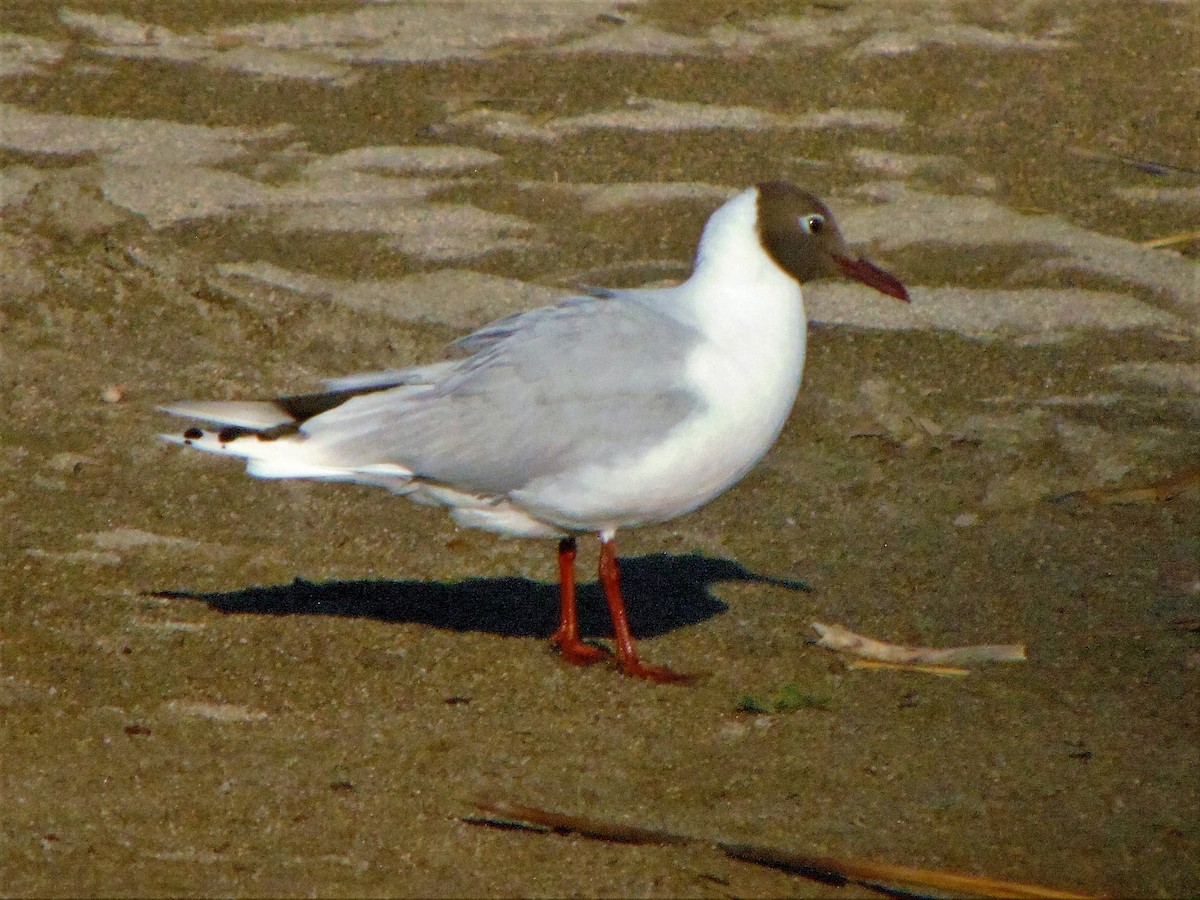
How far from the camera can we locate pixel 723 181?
767 cm

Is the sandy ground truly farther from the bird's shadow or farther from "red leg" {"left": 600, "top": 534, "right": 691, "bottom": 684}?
"red leg" {"left": 600, "top": 534, "right": 691, "bottom": 684}

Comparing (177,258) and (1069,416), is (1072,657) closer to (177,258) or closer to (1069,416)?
Result: (1069,416)

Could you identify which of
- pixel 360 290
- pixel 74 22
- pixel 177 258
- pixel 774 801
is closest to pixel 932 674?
pixel 774 801

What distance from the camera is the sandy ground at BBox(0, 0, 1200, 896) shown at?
379 cm

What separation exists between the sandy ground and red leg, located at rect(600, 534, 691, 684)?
0.42 ft

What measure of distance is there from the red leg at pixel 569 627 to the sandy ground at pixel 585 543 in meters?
0.09

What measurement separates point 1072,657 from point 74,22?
642 centimetres

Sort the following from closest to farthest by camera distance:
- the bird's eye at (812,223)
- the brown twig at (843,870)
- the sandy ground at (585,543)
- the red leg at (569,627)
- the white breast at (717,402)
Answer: the brown twig at (843,870), the sandy ground at (585,543), the white breast at (717,402), the red leg at (569,627), the bird's eye at (812,223)

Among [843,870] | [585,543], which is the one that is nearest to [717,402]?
[585,543]

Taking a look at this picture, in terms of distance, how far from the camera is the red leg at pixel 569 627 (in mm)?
4848

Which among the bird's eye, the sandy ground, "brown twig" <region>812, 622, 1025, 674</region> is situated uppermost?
the bird's eye

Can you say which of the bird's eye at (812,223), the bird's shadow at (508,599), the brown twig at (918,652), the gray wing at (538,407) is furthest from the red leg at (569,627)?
the bird's eye at (812,223)

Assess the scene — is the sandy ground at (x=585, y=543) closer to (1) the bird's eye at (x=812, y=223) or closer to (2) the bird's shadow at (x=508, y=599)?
(2) the bird's shadow at (x=508, y=599)

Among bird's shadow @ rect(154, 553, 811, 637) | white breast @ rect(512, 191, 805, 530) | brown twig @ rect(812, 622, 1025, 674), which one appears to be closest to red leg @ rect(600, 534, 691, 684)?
white breast @ rect(512, 191, 805, 530)
